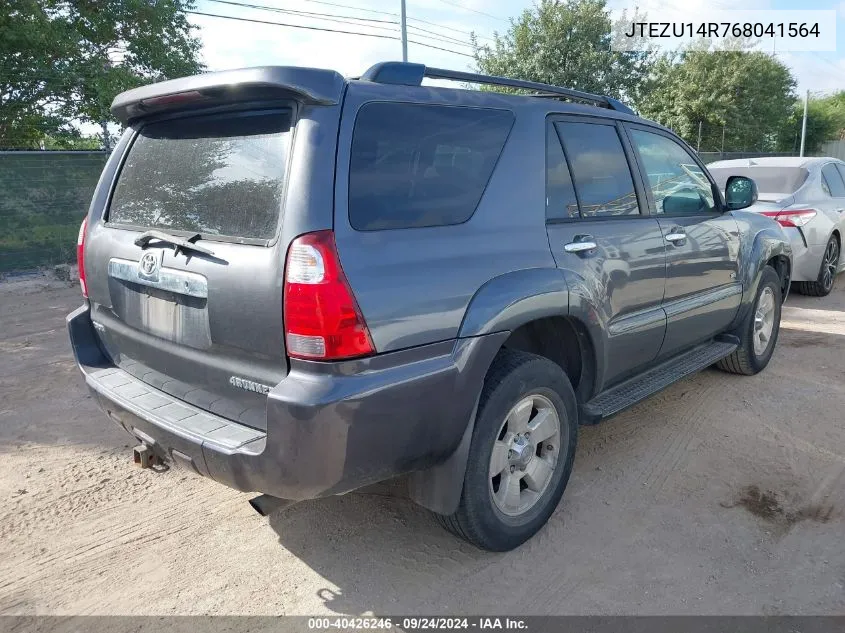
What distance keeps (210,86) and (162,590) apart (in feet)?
6.51

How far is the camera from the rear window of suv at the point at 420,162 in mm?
2338

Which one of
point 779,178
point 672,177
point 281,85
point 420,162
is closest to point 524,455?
point 420,162

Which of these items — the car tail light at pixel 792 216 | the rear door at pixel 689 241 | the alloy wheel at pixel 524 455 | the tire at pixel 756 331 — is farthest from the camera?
the car tail light at pixel 792 216

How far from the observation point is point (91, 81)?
491 inches

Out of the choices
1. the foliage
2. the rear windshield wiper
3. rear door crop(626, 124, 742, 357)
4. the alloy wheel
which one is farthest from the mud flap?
the foliage

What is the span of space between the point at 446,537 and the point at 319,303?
1.47 metres

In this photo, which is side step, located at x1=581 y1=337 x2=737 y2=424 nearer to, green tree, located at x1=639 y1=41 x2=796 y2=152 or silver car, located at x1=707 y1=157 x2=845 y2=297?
silver car, located at x1=707 y1=157 x2=845 y2=297

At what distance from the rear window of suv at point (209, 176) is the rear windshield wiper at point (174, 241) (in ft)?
0.22

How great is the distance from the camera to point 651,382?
3.77 meters

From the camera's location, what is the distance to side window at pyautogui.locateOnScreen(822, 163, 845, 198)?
8094 millimetres

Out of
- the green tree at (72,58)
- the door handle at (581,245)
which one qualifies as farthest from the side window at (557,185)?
the green tree at (72,58)

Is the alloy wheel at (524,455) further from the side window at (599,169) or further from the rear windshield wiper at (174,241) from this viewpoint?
the rear windshield wiper at (174,241)

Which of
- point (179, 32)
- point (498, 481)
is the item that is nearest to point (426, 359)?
point (498, 481)

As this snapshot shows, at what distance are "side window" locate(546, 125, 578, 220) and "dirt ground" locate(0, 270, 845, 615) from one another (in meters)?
1.44
